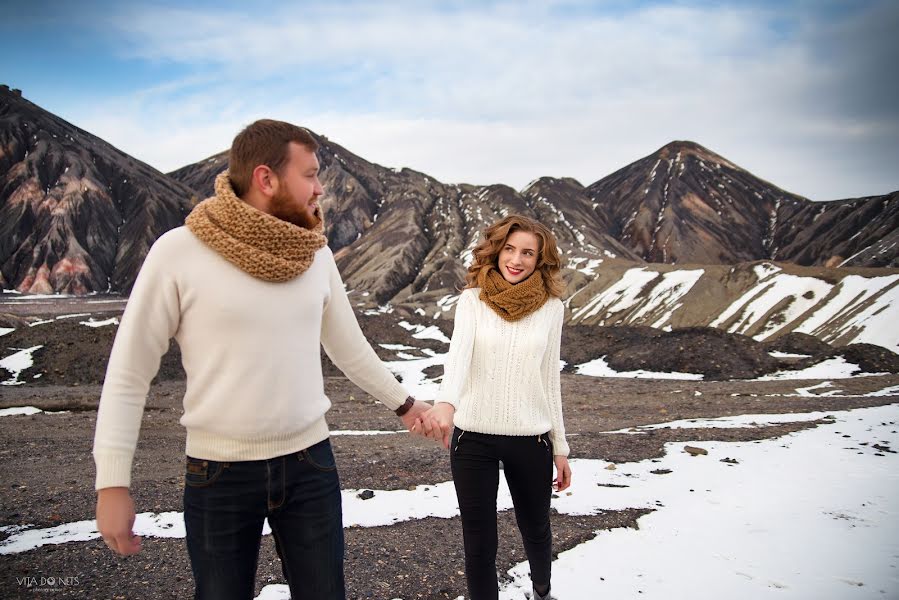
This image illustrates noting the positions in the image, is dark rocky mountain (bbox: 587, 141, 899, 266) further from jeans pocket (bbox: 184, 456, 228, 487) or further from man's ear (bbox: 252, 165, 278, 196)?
jeans pocket (bbox: 184, 456, 228, 487)

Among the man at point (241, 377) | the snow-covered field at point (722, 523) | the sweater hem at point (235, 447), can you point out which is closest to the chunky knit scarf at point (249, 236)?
the man at point (241, 377)

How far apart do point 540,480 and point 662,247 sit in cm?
14959

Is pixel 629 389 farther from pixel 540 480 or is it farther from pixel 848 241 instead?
pixel 848 241

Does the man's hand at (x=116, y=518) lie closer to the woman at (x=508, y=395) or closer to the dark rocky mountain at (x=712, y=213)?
the woman at (x=508, y=395)

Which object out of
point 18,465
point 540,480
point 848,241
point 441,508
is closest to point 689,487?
point 441,508

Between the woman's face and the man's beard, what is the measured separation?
136 centimetres

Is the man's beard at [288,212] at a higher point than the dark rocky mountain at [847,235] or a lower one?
lower

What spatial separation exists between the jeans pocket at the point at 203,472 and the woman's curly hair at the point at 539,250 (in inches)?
71.9

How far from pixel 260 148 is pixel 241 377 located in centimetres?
87

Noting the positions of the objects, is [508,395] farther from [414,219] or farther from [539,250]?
[414,219]

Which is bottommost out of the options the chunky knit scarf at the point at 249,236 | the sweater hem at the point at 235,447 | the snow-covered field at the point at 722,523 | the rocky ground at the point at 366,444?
the rocky ground at the point at 366,444

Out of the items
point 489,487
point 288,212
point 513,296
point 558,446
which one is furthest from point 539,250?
point 288,212

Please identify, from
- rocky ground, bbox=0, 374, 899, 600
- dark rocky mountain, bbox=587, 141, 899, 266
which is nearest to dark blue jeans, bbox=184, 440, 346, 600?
rocky ground, bbox=0, 374, 899, 600

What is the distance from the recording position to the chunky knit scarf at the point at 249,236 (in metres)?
2.15
